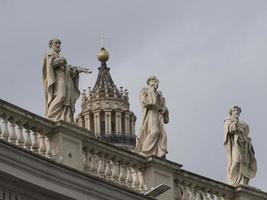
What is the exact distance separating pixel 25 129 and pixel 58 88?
1287 mm

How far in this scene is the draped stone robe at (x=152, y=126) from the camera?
35188mm

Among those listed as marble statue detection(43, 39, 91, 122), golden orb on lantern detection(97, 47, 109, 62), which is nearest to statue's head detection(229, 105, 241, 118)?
marble statue detection(43, 39, 91, 122)

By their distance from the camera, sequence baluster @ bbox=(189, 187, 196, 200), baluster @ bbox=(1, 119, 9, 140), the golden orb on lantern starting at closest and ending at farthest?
baluster @ bbox=(1, 119, 9, 140) < baluster @ bbox=(189, 187, 196, 200) < the golden orb on lantern

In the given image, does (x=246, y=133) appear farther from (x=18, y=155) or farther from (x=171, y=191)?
(x=18, y=155)

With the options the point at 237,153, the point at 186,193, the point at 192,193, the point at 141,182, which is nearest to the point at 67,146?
the point at 141,182

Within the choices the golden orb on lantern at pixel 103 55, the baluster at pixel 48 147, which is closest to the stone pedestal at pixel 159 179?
the baluster at pixel 48 147

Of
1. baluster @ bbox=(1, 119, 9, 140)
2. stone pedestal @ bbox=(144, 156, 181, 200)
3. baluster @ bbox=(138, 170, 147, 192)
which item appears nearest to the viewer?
baluster @ bbox=(1, 119, 9, 140)

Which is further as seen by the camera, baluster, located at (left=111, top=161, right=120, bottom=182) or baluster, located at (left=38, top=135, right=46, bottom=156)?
baluster, located at (left=111, top=161, right=120, bottom=182)

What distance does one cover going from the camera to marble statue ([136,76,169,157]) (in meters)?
35.2

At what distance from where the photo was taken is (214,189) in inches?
1431

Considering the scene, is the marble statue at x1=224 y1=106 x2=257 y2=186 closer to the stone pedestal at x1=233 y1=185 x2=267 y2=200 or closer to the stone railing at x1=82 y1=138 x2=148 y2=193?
the stone pedestal at x1=233 y1=185 x2=267 y2=200

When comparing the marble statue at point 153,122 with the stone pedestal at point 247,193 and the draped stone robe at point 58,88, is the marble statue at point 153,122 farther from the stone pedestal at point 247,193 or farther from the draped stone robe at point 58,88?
the stone pedestal at point 247,193

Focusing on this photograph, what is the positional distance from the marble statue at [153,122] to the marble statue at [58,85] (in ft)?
6.13

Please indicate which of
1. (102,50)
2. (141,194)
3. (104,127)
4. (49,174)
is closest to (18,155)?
(49,174)
